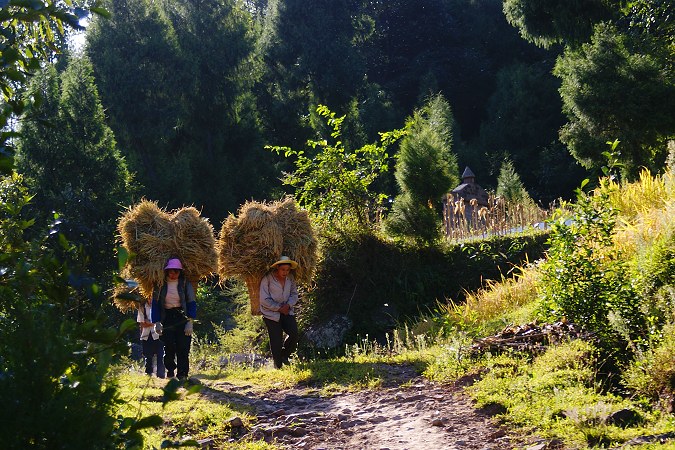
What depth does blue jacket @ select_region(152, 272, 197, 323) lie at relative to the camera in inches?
363

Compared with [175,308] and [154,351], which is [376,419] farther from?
[154,351]

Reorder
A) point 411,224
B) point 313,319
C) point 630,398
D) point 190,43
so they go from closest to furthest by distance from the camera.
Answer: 1. point 630,398
2. point 313,319
3. point 411,224
4. point 190,43

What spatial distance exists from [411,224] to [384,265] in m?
0.92

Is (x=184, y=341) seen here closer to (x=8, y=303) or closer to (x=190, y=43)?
(x=8, y=303)

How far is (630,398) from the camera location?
6.15 metres

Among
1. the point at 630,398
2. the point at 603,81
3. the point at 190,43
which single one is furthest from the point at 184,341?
the point at 190,43

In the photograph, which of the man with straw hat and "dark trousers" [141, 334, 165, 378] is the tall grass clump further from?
"dark trousers" [141, 334, 165, 378]

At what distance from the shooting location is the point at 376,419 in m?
6.82

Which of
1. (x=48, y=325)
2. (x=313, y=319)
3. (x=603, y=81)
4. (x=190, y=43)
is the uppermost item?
(x=190, y=43)

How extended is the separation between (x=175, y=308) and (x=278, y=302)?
1339 mm

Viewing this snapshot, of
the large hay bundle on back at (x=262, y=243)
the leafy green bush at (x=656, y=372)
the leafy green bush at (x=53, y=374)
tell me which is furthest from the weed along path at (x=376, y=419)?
the leafy green bush at (x=53, y=374)

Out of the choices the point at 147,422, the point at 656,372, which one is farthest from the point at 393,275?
the point at 147,422

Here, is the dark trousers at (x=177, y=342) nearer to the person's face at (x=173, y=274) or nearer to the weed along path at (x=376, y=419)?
the person's face at (x=173, y=274)

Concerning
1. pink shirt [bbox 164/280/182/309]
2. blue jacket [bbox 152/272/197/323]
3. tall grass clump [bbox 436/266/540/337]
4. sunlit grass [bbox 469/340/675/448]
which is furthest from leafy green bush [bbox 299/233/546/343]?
sunlit grass [bbox 469/340/675/448]
